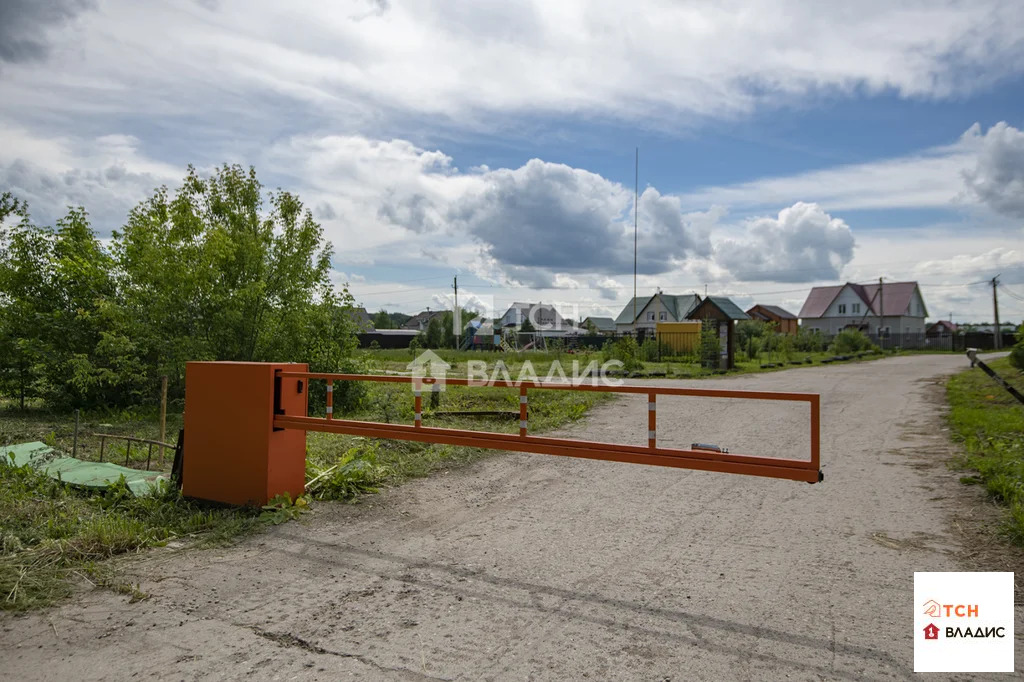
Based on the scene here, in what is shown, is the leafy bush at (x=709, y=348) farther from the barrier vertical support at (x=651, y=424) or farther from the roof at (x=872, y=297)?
the roof at (x=872, y=297)

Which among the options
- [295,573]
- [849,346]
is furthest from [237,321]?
[849,346]

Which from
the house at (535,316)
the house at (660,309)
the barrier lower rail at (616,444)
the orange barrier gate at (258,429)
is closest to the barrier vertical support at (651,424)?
the barrier lower rail at (616,444)

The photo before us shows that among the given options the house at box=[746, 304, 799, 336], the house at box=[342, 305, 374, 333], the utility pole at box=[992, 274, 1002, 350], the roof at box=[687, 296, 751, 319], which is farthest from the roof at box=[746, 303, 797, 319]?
the house at box=[342, 305, 374, 333]

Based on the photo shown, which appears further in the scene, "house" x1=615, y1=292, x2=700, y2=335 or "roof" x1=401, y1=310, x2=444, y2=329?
"roof" x1=401, y1=310, x2=444, y2=329

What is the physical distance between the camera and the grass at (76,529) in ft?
15.0

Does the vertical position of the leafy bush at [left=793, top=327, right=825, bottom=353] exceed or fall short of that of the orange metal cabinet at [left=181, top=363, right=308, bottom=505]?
it exceeds it

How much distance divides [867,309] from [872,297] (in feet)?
6.08

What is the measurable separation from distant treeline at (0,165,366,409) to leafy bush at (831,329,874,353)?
40.4m

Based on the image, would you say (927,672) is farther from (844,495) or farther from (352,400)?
(352,400)

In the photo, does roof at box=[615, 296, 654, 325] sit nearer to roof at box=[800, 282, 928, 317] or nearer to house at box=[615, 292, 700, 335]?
house at box=[615, 292, 700, 335]

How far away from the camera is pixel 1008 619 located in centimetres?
425

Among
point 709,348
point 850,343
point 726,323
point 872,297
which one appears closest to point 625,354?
point 709,348

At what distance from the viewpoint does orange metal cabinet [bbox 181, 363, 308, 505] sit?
20.8ft

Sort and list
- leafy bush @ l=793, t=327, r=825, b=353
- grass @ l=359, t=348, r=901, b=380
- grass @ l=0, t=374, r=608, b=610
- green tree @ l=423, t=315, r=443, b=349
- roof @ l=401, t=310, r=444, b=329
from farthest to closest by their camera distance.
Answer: roof @ l=401, t=310, r=444, b=329
green tree @ l=423, t=315, r=443, b=349
leafy bush @ l=793, t=327, r=825, b=353
grass @ l=359, t=348, r=901, b=380
grass @ l=0, t=374, r=608, b=610
